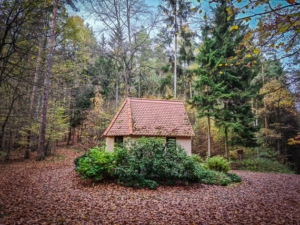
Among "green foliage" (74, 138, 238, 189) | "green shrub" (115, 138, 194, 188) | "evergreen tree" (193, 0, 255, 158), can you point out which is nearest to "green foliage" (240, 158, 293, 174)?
"evergreen tree" (193, 0, 255, 158)

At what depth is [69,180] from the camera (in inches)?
334

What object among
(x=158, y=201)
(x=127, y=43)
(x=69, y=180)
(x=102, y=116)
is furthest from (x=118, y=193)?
(x=127, y=43)

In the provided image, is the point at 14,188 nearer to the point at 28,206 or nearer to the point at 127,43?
the point at 28,206

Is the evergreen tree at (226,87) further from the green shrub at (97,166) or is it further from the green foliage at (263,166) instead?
the green shrub at (97,166)

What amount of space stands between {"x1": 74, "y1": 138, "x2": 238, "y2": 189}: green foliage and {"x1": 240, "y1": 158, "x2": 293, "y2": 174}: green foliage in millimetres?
7978

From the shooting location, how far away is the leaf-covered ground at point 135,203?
4.65m

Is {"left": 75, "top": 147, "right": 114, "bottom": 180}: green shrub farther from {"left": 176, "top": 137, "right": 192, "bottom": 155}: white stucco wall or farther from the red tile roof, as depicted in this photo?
{"left": 176, "top": 137, "right": 192, "bottom": 155}: white stucco wall

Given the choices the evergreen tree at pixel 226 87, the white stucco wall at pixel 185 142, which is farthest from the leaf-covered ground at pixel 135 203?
the evergreen tree at pixel 226 87

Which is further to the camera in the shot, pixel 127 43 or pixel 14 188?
pixel 127 43

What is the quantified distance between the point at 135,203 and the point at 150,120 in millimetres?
6691

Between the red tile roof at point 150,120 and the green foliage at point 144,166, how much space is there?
215cm

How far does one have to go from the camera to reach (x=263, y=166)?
16.1 m

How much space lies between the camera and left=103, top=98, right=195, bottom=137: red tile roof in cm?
1146

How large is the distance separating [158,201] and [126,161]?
2814 mm
